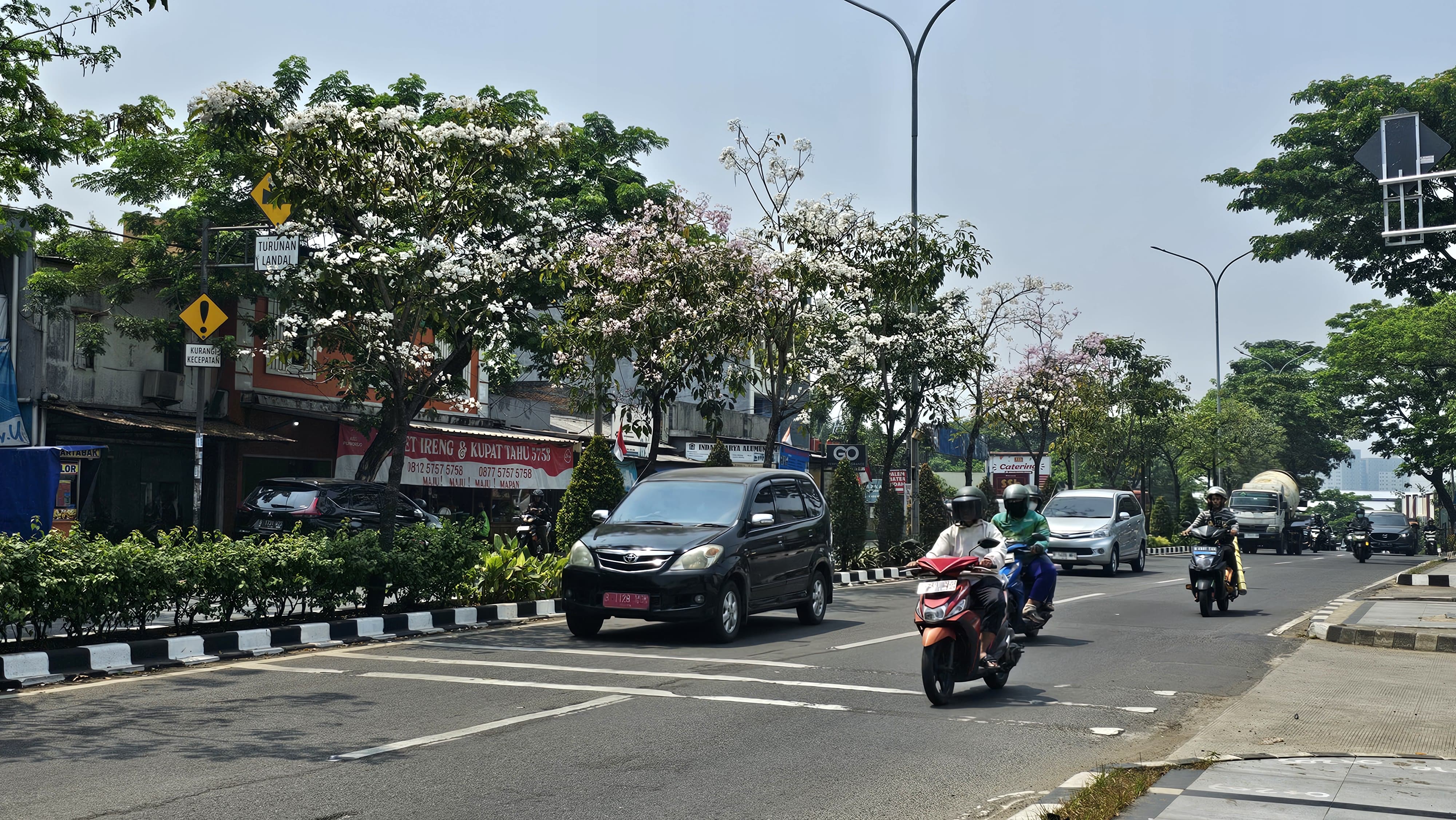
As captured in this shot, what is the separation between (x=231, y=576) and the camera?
39.0ft

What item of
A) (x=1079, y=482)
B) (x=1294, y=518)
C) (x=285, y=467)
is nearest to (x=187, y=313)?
(x=285, y=467)

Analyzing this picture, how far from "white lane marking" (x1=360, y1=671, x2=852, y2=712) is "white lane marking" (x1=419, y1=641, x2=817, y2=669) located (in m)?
1.69

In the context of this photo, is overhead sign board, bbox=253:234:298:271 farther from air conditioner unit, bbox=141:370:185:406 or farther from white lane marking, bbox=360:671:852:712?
air conditioner unit, bbox=141:370:185:406

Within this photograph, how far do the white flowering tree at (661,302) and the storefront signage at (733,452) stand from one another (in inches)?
169

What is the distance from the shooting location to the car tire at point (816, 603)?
14.6m

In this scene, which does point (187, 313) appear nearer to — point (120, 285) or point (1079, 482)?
point (120, 285)

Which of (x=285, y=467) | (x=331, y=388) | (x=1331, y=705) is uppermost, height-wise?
(x=331, y=388)

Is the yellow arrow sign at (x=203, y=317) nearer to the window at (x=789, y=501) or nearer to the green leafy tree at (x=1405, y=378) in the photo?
the window at (x=789, y=501)

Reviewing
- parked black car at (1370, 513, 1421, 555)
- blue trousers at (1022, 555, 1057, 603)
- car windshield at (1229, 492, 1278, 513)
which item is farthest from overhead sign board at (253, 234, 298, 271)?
parked black car at (1370, 513, 1421, 555)

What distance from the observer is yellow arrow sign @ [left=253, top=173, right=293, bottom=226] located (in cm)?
1764

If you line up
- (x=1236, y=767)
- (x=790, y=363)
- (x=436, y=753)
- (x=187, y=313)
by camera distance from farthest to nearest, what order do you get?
(x=790, y=363) → (x=187, y=313) → (x=436, y=753) → (x=1236, y=767)

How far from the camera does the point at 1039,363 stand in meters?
36.9

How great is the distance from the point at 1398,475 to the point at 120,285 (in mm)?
50325

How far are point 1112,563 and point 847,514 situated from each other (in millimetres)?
5509
